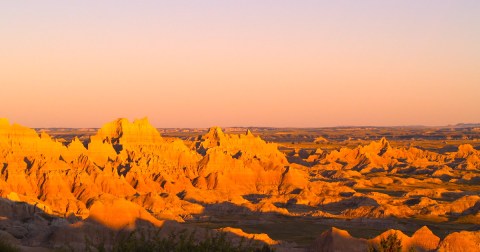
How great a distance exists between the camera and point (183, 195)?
116 meters

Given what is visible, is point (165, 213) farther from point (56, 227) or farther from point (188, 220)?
point (56, 227)

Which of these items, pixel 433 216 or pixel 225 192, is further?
pixel 225 192

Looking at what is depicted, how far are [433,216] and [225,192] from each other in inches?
1392

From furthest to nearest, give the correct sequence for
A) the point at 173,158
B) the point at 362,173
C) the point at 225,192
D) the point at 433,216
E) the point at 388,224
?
the point at 362,173 < the point at 173,158 < the point at 225,192 < the point at 433,216 < the point at 388,224

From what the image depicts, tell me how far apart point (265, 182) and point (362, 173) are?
5242 centimetres

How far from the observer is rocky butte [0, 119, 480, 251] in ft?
216

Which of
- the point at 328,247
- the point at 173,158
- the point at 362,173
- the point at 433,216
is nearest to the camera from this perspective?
the point at 328,247

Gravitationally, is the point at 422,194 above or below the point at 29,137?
below

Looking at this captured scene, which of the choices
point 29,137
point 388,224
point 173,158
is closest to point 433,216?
point 388,224

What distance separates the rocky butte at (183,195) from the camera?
65.9 m

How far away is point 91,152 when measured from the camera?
133250 millimetres

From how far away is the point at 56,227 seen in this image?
6419 cm

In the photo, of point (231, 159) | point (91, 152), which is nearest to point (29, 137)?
point (91, 152)

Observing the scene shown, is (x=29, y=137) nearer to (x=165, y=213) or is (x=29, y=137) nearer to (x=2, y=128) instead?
(x=2, y=128)
